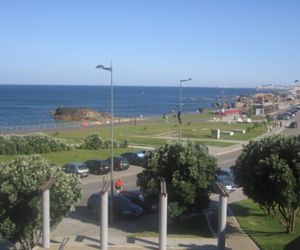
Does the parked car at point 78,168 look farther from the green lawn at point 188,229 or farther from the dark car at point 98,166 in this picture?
the green lawn at point 188,229

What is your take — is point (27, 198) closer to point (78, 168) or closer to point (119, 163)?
point (78, 168)

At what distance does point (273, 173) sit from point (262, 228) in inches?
154

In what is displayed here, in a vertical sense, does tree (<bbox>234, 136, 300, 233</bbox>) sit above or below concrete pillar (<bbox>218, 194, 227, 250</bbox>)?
above

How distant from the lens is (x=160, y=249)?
→ 19500mm

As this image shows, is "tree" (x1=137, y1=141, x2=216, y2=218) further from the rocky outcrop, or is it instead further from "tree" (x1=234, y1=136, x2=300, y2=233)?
the rocky outcrop

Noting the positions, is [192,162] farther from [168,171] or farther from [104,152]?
[104,152]

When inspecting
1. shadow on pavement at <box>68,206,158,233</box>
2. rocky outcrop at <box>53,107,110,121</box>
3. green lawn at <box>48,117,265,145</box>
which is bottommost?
rocky outcrop at <box>53,107,110,121</box>

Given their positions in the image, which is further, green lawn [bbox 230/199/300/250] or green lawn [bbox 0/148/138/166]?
green lawn [bbox 0/148/138/166]

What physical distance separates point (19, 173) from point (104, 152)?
27.6 metres

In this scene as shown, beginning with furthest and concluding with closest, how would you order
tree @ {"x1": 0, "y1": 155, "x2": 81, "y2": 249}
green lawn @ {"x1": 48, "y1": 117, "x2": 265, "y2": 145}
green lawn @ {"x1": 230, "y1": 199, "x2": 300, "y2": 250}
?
green lawn @ {"x1": 48, "y1": 117, "x2": 265, "y2": 145}
green lawn @ {"x1": 230, "y1": 199, "x2": 300, "y2": 250}
tree @ {"x1": 0, "y1": 155, "x2": 81, "y2": 249}

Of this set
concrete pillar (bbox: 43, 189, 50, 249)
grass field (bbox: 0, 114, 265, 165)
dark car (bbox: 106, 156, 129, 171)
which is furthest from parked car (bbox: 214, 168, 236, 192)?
concrete pillar (bbox: 43, 189, 50, 249)

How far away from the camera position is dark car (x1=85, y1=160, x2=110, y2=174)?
3838 centimetres

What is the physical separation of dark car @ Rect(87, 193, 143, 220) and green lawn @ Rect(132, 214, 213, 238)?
1.96 m

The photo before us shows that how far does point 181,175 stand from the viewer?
23.7 metres
